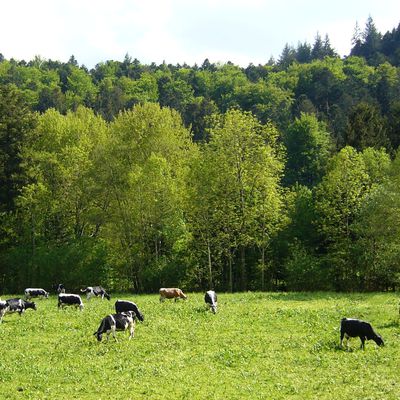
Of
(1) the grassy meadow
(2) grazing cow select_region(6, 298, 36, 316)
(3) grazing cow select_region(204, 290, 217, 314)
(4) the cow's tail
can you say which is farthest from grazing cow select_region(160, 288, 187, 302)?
(4) the cow's tail

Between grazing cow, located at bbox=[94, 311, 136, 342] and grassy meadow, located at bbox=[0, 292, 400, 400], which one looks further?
grazing cow, located at bbox=[94, 311, 136, 342]

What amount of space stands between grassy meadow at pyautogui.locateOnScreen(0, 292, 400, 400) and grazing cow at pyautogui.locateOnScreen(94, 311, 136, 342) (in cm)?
45

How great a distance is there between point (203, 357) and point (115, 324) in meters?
5.01

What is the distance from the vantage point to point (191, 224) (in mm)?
53094

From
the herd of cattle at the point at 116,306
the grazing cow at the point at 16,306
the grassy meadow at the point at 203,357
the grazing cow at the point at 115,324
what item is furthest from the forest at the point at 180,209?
the grazing cow at the point at 115,324

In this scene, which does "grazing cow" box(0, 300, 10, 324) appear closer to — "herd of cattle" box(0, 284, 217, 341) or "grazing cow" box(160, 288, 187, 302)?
"herd of cattle" box(0, 284, 217, 341)

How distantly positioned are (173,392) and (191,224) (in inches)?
1421

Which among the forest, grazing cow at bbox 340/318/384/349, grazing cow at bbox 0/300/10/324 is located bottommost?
grazing cow at bbox 340/318/384/349

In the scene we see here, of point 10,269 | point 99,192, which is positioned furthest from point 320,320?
point 10,269

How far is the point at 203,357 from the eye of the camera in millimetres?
21391

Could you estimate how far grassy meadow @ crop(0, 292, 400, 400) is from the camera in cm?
1744

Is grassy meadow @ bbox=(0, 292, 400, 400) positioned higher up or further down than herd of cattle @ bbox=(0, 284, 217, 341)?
further down

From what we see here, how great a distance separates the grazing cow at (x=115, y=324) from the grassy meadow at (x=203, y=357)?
1.48 ft

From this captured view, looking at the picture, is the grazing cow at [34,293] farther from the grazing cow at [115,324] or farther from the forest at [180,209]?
the grazing cow at [115,324]
